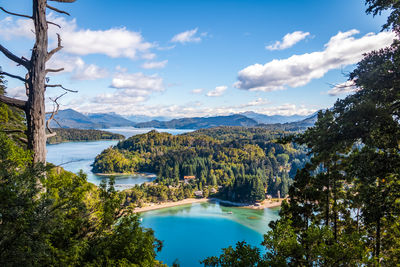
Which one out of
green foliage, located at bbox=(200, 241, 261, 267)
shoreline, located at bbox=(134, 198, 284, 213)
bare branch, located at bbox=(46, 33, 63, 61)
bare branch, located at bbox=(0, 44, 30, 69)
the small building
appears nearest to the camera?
bare branch, located at bbox=(0, 44, 30, 69)

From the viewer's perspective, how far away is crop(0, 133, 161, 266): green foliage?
2453mm

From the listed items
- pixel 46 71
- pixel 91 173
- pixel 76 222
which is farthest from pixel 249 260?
pixel 91 173

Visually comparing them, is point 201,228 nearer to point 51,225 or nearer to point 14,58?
point 51,225

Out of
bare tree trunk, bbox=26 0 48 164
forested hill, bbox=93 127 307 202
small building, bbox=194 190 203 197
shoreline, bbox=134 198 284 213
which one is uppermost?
bare tree trunk, bbox=26 0 48 164

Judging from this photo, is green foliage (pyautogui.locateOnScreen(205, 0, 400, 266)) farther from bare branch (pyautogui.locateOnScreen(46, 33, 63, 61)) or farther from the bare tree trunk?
bare branch (pyautogui.locateOnScreen(46, 33, 63, 61))

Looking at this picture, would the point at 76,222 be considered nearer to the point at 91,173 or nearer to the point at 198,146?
the point at 91,173

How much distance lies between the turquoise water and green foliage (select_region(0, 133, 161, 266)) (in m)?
27.2

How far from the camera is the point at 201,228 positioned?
40719mm

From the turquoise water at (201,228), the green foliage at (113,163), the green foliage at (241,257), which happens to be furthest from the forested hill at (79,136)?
the green foliage at (241,257)

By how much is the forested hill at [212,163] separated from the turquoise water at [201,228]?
9521 mm

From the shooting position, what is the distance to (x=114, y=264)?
3.85 m

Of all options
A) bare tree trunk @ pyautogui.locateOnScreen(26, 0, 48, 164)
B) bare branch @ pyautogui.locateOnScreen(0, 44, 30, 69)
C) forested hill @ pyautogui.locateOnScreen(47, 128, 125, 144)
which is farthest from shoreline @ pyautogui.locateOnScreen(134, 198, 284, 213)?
forested hill @ pyautogui.locateOnScreen(47, 128, 125, 144)

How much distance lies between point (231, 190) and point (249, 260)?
5875cm

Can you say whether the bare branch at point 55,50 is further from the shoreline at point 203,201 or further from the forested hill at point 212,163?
Answer: the forested hill at point 212,163
